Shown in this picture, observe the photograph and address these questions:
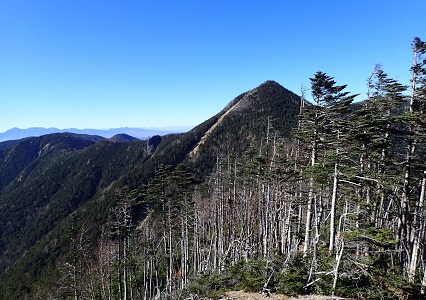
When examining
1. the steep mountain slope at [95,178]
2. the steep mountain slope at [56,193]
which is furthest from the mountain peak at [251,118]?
the steep mountain slope at [56,193]

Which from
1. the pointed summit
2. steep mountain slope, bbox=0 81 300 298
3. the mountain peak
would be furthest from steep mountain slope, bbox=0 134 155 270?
the mountain peak

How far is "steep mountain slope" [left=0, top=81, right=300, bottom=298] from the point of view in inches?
3509

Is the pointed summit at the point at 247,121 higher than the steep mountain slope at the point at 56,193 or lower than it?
higher

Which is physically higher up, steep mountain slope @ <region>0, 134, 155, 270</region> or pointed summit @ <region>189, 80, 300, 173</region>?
pointed summit @ <region>189, 80, 300, 173</region>

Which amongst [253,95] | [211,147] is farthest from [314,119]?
[253,95]

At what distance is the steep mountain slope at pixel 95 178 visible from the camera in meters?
89.1

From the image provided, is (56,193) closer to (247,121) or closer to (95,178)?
(95,178)

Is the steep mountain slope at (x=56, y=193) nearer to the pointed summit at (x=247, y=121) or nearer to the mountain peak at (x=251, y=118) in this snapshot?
the pointed summit at (x=247, y=121)

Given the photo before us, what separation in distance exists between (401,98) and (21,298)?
262 ft

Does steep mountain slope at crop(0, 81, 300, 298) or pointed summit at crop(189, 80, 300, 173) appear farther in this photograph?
pointed summit at crop(189, 80, 300, 173)

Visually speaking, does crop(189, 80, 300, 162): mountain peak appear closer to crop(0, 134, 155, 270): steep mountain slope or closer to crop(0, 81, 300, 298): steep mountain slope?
crop(0, 81, 300, 298): steep mountain slope

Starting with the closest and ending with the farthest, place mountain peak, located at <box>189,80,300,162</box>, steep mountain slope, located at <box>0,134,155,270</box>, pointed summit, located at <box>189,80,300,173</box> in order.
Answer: pointed summit, located at <box>189,80,300,173</box>, mountain peak, located at <box>189,80,300,162</box>, steep mountain slope, located at <box>0,134,155,270</box>

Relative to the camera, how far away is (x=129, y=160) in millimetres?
174750

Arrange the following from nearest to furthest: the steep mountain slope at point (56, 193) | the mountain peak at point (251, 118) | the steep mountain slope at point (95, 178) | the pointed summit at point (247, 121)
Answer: the steep mountain slope at point (95, 178) < the pointed summit at point (247, 121) < the mountain peak at point (251, 118) < the steep mountain slope at point (56, 193)
